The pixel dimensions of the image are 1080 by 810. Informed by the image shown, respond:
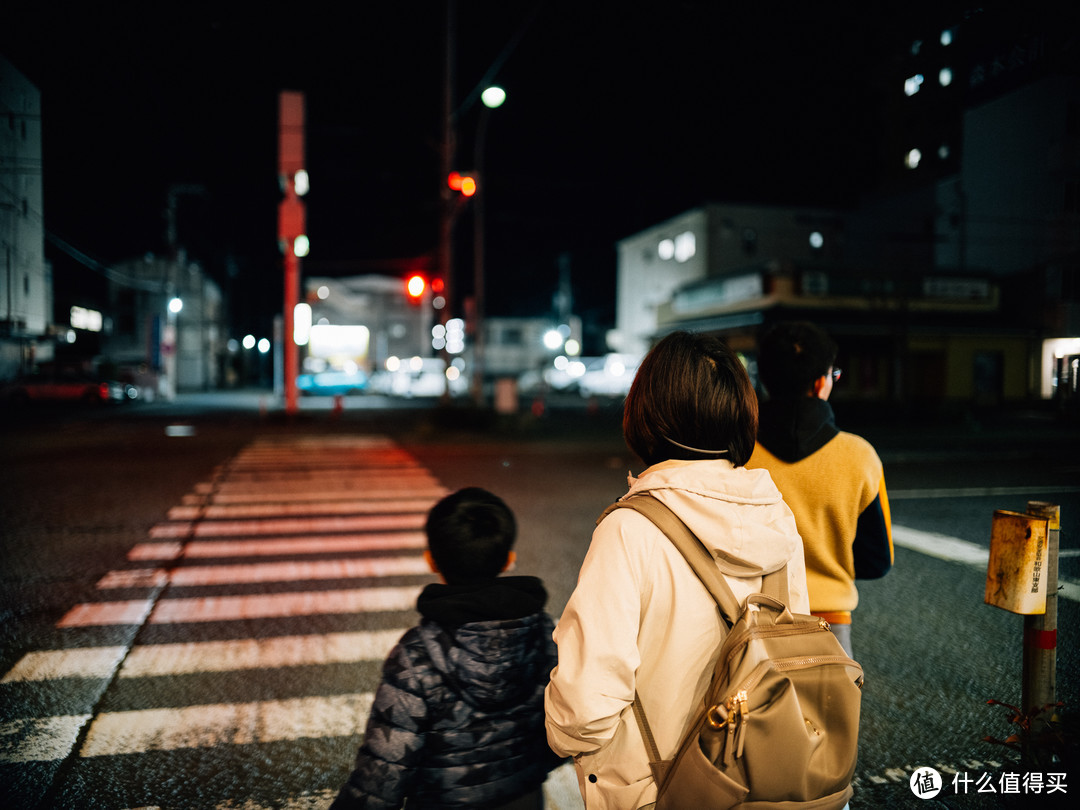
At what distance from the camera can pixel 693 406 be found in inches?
61.9

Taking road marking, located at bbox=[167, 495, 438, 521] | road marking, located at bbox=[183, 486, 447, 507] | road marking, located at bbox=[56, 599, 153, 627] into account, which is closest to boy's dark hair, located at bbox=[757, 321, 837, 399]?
road marking, located at bbox=[56, 599, 153, 627]

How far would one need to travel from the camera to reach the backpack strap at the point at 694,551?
57.9 inches

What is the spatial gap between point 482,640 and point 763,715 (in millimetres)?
780

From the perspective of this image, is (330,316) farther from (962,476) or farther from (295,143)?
(962,476)

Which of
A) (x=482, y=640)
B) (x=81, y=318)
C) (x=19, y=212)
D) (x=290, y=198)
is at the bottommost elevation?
(x=482, y=640)

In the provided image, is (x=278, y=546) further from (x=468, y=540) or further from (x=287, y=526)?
(x=468, y=540)

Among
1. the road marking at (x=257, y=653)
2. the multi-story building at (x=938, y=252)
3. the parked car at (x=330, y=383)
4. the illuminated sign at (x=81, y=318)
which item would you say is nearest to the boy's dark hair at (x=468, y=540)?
the road marking at (x=257, y=653)

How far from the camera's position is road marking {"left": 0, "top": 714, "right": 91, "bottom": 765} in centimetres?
328

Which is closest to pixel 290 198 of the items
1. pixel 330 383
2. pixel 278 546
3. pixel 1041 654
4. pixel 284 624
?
pixel 278 546

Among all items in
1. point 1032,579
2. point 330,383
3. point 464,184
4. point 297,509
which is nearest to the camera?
point 1032,579

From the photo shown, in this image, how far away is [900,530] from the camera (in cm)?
813

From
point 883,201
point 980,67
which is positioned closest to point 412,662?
point 980,67

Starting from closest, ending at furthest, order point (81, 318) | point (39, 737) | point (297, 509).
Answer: point (39, 737) → point (297, 509) → point (81, 318)

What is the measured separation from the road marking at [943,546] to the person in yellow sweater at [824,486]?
4.96 m
